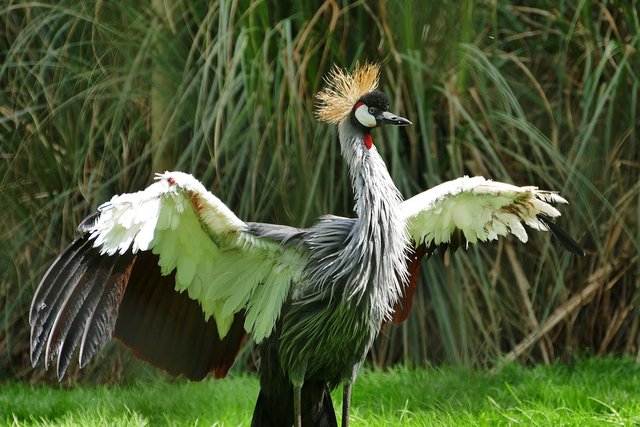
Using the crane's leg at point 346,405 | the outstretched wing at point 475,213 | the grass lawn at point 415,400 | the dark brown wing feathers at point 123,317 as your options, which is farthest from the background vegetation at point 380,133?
the crane's leg at point 346,405

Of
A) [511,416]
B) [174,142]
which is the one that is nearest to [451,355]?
[511,416]

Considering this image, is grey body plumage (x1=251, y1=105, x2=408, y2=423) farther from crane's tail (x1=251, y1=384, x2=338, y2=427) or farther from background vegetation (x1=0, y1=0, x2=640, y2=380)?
background vegetation (x1=0, y1=0, x2=640, y2=380)

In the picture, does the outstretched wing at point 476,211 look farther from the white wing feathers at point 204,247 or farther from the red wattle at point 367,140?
the white wing feathers at point 204,247

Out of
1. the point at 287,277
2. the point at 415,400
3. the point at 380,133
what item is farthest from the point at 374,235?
the point at 380,133

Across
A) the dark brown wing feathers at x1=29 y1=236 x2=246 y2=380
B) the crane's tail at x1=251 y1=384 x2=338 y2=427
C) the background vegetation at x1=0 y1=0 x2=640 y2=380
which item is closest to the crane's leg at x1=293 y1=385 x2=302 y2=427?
the crane's tail at x1=251 y1=384 x2=338 y2=427

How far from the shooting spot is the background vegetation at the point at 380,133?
5297 millimetres

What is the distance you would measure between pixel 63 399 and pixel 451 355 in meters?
2.01

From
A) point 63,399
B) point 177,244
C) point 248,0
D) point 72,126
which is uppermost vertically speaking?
point 248,0

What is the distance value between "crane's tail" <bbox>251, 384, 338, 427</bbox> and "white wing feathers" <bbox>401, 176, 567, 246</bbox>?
821 mm

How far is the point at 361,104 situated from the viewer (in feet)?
13.6

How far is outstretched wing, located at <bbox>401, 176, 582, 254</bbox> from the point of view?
13.3ft

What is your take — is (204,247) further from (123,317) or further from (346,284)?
(346,284)

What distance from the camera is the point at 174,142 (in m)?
5.52

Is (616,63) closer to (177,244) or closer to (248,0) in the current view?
(248,0)
